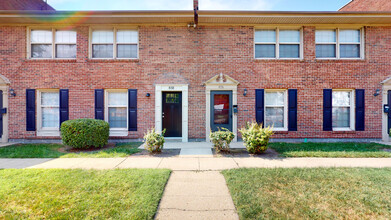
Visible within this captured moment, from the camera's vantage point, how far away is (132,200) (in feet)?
9.14

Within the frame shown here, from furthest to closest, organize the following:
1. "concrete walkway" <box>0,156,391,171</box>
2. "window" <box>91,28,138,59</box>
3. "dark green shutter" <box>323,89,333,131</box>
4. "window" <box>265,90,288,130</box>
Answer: "window" <box>265,90,288,130</box>
"window" <box>91,28,138,59</box>
"dark green shutter" <box>323,89,333,131</box>
"concrete walkway" <box>0,156,391,171</box>

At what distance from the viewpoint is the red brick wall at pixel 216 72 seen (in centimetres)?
774

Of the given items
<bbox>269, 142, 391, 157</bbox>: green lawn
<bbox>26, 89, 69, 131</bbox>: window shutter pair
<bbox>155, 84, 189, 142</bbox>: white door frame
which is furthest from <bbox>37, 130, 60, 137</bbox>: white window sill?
<bbox>269, 142, 391, 157</bbox>: green lawn

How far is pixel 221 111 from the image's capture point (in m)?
7.82

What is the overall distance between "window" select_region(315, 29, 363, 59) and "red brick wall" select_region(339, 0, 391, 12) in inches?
107

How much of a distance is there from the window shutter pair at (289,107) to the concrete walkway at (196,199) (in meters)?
4.65

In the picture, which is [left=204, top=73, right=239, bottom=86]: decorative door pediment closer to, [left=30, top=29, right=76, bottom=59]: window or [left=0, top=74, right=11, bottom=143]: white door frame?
[left=30, top=29, right=76, bottom=59]: window

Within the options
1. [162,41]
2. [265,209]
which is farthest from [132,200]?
[162,41]

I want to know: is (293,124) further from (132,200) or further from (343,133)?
(132,200)

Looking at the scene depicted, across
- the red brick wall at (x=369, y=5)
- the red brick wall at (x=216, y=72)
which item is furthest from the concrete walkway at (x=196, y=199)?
the red brick wall at (x=369, y=5)

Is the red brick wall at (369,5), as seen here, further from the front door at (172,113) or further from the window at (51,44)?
the window at (51,44)

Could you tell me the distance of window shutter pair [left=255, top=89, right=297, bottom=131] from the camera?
7762 millimetres

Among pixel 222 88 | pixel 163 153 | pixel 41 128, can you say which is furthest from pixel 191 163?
pixel 41 128

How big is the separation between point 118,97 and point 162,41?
3.23m
